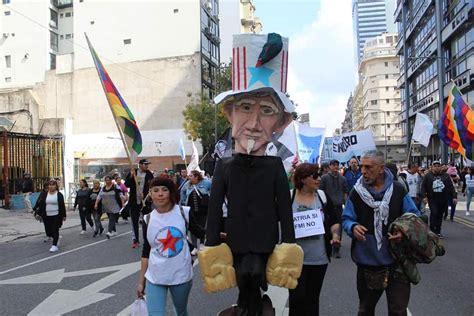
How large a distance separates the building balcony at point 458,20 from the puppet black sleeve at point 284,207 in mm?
30810

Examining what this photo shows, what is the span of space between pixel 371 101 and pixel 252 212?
325 ft

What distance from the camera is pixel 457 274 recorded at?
6996 millimetres

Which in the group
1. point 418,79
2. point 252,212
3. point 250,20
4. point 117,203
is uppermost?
point 250,20

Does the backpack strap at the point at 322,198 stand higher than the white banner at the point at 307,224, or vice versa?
the backpack strap at the point at 322,198

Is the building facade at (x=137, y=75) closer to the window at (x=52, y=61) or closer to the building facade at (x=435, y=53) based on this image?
the window at (x=52, y=61)

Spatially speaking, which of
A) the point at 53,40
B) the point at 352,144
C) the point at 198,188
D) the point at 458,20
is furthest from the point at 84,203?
the point at 53,40

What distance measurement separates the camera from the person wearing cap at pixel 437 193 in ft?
34.4

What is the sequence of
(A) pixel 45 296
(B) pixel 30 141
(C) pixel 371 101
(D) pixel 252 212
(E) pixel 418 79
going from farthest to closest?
(C) pixel 371 101, (E) pixel 418 79, (B) pixel 30 141, (A) pixel 45 296, (D) pixel 252 212

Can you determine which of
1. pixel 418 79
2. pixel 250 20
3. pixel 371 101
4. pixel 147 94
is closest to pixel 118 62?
pixel 147 94

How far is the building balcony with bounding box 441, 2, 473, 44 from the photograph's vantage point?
98.4 ft

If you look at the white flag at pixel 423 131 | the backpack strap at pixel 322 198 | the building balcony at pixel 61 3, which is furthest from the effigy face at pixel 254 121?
the building balcony at pixel 61 3

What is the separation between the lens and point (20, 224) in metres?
15.9

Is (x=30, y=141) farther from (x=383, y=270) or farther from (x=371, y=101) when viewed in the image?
(x=371, y=101)

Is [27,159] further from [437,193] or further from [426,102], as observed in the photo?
[426,102]
